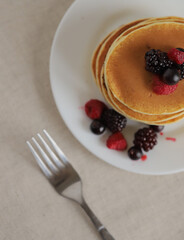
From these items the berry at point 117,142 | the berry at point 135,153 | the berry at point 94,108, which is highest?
the berry at point 94,108

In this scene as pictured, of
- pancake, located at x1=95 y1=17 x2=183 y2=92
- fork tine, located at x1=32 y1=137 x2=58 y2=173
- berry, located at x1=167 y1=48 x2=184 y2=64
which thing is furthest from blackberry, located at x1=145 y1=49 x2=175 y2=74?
fork tine, located at x1=32 y1=137 x2=58 y2=173

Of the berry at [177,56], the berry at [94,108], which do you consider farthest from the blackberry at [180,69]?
the berry at [94,108]

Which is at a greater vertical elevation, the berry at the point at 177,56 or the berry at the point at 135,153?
the berry at the point at 177,56

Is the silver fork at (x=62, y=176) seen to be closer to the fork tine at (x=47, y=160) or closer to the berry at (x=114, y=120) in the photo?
the fork tine at (x=47, y=160)

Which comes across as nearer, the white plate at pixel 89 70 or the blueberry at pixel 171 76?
the blueberry at pixel 171 76

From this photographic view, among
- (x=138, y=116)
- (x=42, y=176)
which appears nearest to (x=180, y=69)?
(x=138, y=116)

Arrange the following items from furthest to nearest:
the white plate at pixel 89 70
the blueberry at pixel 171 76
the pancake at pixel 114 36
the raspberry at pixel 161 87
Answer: the white plate at pixel 89 70 → the pancake at pixel 114 36 → the raspberry at pixel 161 87 → the blueberry at pixel 171 76

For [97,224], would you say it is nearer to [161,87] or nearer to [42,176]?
[42,176]
